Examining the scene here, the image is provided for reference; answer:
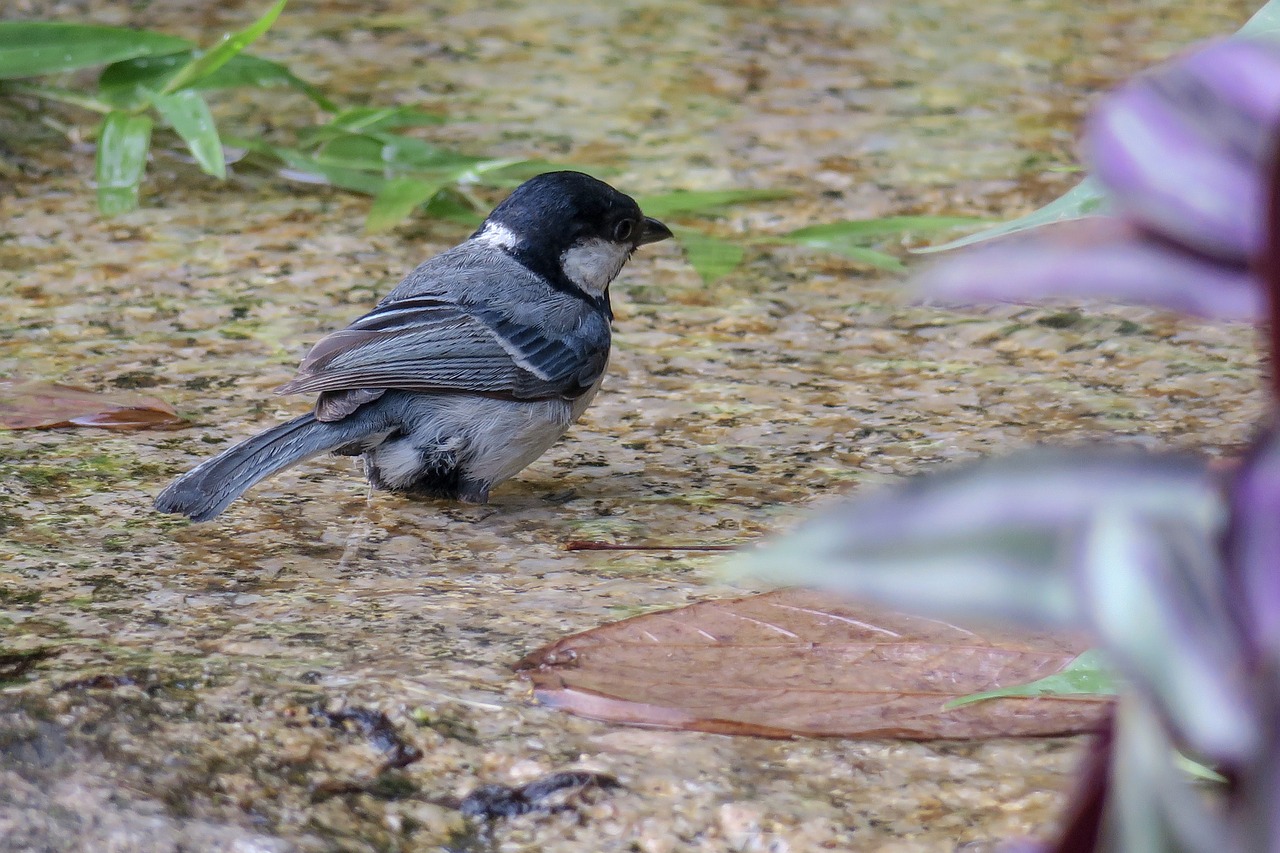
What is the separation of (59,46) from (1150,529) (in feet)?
12.6

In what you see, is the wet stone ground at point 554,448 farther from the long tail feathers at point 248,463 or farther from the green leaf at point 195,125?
the green leaf at point 195,125

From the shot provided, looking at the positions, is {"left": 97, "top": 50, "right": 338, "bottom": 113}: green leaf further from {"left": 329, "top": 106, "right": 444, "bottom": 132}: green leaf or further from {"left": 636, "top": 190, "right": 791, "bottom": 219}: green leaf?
{"left": 636, "top": 190, "right": 791, "bottom": 219}: green leaf

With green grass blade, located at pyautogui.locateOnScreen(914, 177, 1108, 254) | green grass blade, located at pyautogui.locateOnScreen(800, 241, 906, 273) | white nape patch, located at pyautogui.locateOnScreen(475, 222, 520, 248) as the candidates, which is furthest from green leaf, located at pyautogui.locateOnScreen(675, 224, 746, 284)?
green grass blade, located at pyautogui.locateOnScreen(914, 177, 1108, 254)

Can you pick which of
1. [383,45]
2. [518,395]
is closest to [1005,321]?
[518,395]

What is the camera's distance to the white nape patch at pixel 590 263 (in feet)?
10.4

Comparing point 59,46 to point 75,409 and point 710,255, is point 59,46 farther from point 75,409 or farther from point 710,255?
point 710,255

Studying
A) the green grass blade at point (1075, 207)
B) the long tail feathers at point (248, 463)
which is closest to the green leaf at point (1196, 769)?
the green grass blade at point (1075, 207)

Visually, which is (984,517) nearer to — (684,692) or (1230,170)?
(1230,170)

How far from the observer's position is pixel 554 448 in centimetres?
304

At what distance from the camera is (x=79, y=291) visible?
10.9 ft

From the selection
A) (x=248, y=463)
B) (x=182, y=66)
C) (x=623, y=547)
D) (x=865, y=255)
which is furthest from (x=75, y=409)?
(x=865, y=255)

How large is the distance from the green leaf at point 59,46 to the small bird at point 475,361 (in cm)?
134

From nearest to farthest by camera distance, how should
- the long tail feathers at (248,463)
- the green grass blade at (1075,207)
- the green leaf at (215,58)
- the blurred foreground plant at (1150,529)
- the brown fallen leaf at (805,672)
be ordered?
the blurred foreground plant at (1150,529)
the green grass blade at (1075,207)
the brown fallen leaf at (805,672)
the long tail feathers at (248,463)
the green leaf at (215,58)

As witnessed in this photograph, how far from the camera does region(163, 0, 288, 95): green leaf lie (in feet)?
12.4
